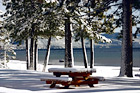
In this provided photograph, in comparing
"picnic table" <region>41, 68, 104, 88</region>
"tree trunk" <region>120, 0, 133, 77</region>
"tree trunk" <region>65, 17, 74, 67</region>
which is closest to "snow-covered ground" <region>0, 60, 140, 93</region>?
"picnic table" <region>41, 68, 104, 88</region>

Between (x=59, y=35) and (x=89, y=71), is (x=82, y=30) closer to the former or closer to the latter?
(x=59, y=35)

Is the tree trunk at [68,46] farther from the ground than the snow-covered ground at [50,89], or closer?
farther from the ground

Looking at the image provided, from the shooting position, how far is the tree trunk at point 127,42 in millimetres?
16016

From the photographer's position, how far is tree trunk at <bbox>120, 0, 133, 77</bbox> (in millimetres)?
16016

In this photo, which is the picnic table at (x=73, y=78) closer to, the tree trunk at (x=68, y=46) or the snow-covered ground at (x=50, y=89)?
the snow-covered ground at (x=50, y=89)

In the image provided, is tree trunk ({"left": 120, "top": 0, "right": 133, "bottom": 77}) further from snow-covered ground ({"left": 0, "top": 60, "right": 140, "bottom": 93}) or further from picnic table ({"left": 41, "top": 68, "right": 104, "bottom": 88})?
picnic table ({"left": 41, "top": 68, "right": 104, "bottom": 88})

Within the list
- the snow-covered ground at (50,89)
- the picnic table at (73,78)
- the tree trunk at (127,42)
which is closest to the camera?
the snow-covered ground at (50,89)

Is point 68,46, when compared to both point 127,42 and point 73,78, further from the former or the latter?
point 73,78

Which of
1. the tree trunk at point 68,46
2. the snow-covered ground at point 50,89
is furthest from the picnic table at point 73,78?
the tree trunk at point 68,46

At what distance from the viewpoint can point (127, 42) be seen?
16000 millimetres

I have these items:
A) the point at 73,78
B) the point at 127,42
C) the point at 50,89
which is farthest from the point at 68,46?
the point at 50,89

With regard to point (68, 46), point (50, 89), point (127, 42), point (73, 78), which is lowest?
point (50, 89)

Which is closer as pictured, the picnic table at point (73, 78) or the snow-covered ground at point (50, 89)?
the snow-covered ground at point (50, 89)

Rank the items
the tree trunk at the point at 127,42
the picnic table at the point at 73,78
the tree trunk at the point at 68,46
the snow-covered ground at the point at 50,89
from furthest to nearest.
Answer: the tree trunk at the point at 68,46
the tree trunk at the point at 127,42
the picnic table at the point at 73,78
the snow-covered ground at the point at 50,89
